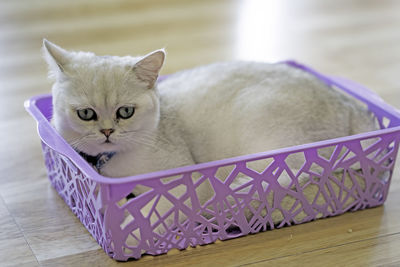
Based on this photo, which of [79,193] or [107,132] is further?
[79,193]

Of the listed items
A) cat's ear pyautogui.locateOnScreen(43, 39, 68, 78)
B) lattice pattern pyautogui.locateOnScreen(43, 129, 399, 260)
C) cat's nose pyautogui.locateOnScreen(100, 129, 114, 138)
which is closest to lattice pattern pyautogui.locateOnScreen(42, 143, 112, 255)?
lattice pattern pyautogui.locateOnScreen(43, 129, 399, 260)

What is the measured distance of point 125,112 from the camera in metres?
1.51

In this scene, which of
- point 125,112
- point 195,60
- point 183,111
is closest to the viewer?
point 125,112

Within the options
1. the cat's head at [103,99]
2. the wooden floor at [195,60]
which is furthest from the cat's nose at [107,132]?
the wooden floor at [195,60]

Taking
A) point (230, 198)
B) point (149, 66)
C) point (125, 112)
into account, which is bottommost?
point (230, 198)

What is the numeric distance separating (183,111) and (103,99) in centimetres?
36

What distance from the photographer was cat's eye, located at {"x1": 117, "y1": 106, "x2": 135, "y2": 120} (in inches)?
59.4

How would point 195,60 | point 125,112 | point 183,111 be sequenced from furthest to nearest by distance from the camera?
point 195,60
point 183,111
point 125,112

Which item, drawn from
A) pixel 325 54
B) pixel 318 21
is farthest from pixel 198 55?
pixel 318 21

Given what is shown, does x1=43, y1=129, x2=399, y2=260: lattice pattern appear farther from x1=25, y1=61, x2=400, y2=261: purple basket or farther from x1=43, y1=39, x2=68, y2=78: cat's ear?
x1=43, y1=39, x2=68, y2=78: cat's ear

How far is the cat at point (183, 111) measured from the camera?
4.93 feet

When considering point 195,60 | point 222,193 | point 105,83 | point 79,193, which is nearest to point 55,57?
point 105,83

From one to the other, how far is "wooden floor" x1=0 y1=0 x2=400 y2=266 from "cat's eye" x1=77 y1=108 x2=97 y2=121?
34 centimetres

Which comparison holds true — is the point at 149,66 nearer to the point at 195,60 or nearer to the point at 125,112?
the point at 125,112
